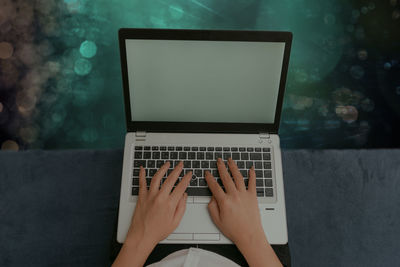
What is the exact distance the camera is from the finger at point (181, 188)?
0.78 meters

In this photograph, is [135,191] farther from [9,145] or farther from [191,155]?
[9,145]

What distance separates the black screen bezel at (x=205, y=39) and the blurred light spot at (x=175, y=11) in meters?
0.64

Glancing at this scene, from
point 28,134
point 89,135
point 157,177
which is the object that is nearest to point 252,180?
point 157,177

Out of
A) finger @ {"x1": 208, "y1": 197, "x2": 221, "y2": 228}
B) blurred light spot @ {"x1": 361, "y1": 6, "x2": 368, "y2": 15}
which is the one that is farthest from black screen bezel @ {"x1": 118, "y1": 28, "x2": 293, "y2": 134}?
blurred light spot @ {"x1": 361, "y1": 6, "x2": 368, "y2": 15}

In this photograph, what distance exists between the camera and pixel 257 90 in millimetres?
823

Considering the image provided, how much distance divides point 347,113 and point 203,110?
0.76 meters

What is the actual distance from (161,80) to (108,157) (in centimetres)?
34

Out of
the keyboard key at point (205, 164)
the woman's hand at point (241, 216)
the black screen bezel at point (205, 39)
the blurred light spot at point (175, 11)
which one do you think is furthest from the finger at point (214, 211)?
the blurred light spot at point (175, 11)

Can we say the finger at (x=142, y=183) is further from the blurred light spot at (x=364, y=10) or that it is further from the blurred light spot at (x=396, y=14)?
the blurred light spot at (x=396, y=14)

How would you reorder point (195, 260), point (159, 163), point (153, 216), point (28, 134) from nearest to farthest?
point (195, 260), point (153, 216), point (159, 163), point (28, 134)

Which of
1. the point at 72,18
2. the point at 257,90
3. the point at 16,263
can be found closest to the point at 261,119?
the point at 257,90

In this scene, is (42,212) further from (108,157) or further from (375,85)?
(375,85)

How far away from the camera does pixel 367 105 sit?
131cm

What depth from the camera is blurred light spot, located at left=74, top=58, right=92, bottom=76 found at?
1.30 metres
